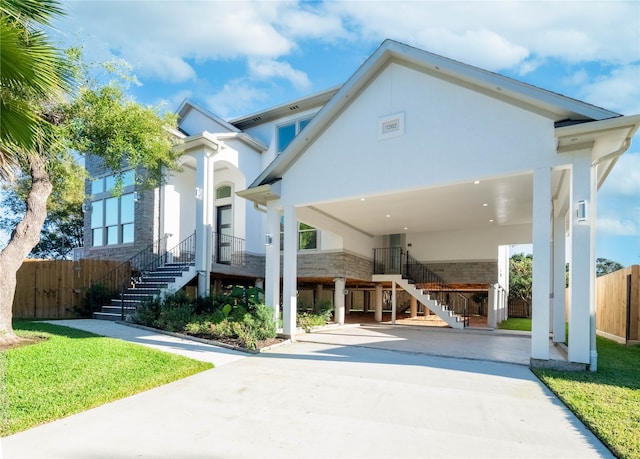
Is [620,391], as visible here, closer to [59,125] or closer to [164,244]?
[59,125]

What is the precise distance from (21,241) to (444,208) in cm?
1199

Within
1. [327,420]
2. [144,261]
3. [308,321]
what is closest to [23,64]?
[327,420]

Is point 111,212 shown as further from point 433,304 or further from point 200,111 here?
point 433,304

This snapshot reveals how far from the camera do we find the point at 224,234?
635 inches

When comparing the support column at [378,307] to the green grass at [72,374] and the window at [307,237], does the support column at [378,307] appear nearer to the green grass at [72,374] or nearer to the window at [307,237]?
the window at [307,237]

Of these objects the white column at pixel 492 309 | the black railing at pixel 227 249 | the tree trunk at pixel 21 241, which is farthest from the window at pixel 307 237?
the tree trunk at pixel 21 241

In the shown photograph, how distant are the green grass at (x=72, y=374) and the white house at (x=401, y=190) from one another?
399 cm

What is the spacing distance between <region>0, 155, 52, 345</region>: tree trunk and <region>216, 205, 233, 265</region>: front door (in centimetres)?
739

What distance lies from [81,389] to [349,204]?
28.4 ft

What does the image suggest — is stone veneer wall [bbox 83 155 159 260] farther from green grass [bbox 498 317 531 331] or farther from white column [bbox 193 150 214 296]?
green grass [bbox 498 317 531 331]

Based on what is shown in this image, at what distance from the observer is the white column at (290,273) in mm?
10141

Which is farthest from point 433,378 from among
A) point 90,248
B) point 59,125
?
point 90,248

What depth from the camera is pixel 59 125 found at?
8.79m

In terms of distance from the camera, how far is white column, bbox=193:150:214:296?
518 inches
